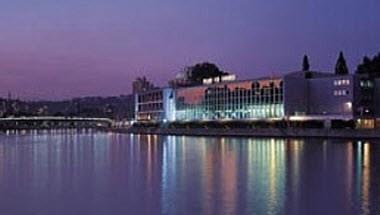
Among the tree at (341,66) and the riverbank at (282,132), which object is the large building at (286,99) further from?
the riverbank at (282,132)

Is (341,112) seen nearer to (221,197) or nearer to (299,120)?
(299,120)

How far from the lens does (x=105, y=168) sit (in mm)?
35844

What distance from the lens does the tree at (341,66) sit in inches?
4334

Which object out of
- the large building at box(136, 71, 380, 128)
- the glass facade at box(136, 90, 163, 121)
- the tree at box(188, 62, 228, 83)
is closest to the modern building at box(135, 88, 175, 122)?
the glass facade at box(136, 90, 163, 121)

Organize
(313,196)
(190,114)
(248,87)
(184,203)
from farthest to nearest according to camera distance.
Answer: (190,114) → (248,87) → (313,196) → (184,203)

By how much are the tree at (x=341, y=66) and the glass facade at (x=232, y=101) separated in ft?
44.0

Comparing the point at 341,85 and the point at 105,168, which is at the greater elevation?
the point at 341,85

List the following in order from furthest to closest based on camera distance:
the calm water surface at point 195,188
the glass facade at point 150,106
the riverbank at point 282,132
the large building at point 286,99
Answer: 1. the glass facade at point 150,106
2. the large building at point 286,99
3. the riverbank at point 282,132
4. the calm water surface at point 195,188

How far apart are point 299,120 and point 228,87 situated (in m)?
21.6

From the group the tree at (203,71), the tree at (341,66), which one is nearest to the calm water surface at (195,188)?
the tree at (341,66)

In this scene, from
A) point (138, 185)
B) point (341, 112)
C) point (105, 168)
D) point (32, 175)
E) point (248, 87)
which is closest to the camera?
point (138, 185)

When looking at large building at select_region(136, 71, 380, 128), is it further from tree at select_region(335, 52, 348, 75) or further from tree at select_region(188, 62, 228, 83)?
tree at select_region(188, 62, 228, 83)

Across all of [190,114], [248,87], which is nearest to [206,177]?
[248,87]

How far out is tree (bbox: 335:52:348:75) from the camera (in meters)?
110
